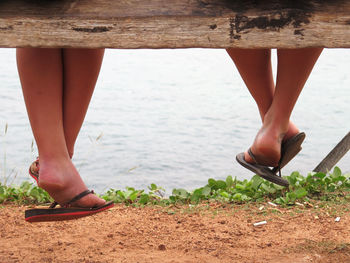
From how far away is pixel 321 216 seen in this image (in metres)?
2.92

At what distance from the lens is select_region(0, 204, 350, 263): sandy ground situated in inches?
96.1

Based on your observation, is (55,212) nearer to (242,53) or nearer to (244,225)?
(242,53)

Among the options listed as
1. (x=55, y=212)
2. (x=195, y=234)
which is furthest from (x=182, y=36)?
(x=195, y=234)

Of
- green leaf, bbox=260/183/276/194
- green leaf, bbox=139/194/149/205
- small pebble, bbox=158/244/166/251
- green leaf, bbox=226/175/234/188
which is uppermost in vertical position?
small pebble, bbox=158/244/166/251

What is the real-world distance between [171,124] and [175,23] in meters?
3.88

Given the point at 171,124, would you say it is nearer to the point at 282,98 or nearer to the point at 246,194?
the point at 246,194

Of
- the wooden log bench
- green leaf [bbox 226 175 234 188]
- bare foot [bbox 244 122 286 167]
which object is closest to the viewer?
the wooden log bench

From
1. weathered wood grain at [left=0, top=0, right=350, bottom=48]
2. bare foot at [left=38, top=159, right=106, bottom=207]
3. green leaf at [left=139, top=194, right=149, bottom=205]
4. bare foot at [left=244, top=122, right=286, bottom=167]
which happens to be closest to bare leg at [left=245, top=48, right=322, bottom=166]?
bare foot at [left=244, top=122, right=286, bottom=167]

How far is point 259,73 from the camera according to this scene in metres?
2.09

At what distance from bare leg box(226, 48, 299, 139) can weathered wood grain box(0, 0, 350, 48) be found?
0.73 m


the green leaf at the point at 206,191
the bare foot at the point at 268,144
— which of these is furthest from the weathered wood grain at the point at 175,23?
the green leaf at the point at 206,191

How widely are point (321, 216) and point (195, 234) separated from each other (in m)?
0.69

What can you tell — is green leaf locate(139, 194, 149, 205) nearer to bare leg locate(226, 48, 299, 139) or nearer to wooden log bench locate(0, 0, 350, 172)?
bare leg locate(226, 48, 299, 139)

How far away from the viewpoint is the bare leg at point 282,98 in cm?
189
